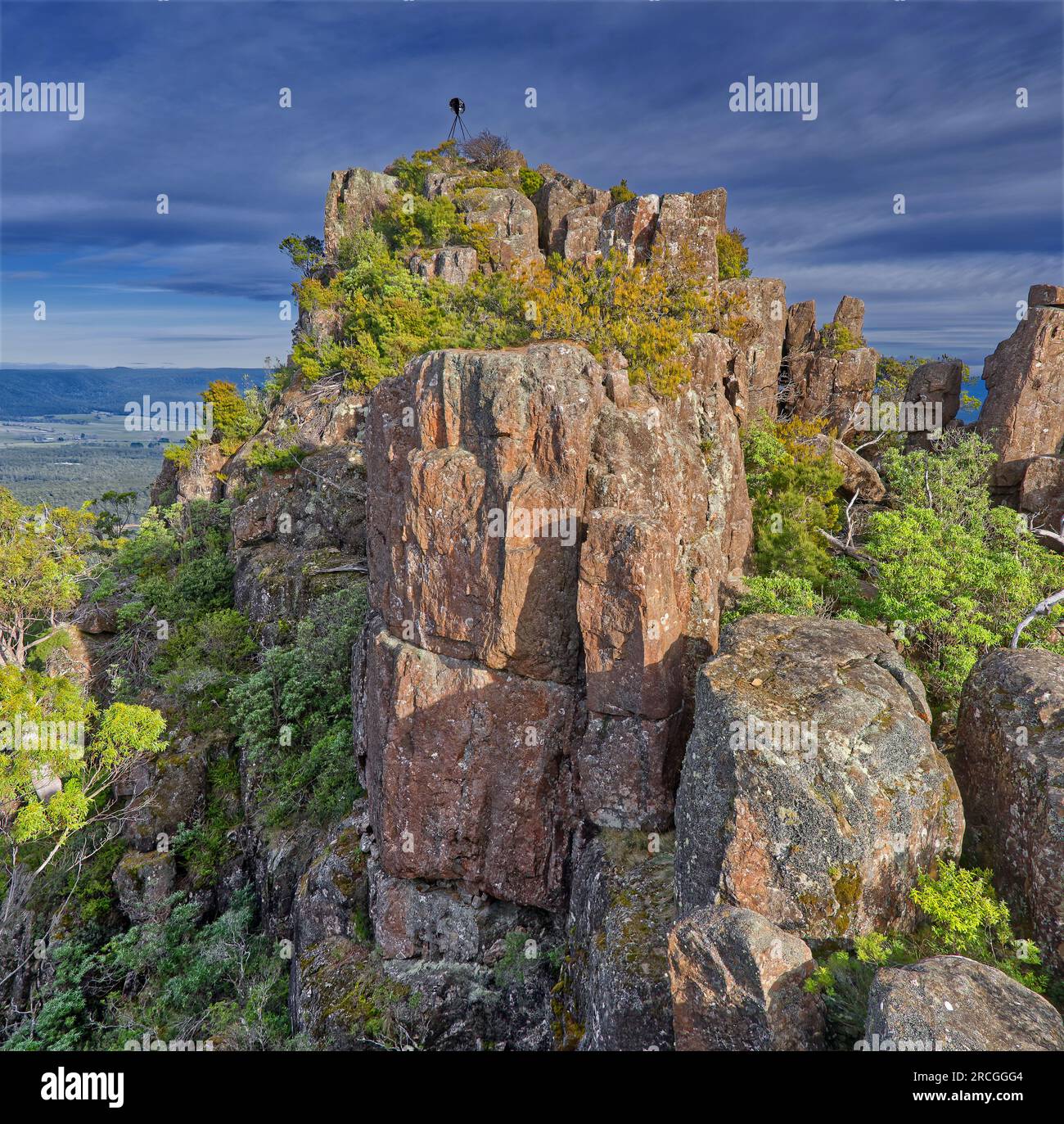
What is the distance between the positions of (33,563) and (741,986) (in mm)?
35547

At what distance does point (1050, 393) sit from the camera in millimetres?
30875

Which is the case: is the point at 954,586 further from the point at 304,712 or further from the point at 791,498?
the point at 304,712

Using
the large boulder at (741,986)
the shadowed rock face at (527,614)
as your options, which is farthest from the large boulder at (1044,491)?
the large boulder at (741,986)

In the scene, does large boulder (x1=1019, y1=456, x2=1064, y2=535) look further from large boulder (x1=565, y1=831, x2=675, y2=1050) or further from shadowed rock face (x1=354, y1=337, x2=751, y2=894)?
large boulder (x1=565, y1=831, x2=675, y2=1050)

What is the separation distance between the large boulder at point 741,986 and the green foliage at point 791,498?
15.8m

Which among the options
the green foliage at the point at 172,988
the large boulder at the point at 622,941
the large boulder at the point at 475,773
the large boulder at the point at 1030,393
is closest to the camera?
the large boulder at the point at 622,941

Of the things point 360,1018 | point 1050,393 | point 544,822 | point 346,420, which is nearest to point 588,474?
point 544,822

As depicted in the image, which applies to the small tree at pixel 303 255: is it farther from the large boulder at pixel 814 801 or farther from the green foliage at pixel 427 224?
the large boulder at pixel 814 801

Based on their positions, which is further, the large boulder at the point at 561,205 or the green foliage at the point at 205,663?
the large boulder at the point at 561,205

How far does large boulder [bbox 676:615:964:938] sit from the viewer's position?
33.1ft

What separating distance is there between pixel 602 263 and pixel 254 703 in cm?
2134

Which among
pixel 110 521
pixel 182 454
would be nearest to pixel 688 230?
pixel 182 454

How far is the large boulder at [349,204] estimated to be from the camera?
48.2 m
